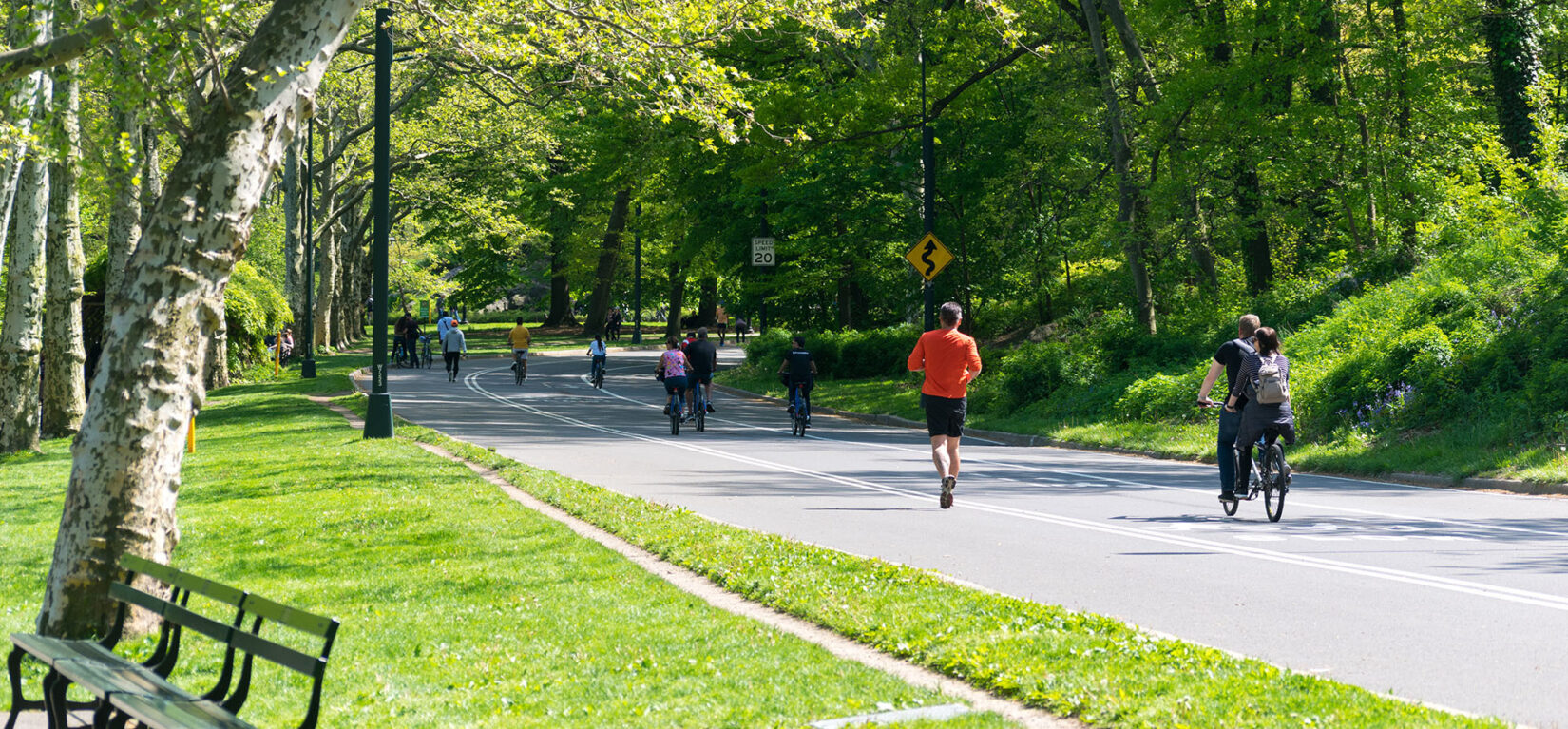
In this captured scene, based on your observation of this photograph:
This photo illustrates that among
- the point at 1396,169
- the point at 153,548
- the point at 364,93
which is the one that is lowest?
the point at 153,548

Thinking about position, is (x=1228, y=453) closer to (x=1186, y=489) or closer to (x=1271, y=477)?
(x=1271, y=477)

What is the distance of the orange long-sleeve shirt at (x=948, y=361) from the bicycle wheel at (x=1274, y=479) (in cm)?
279

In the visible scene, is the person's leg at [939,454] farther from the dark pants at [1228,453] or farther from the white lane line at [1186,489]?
the white lane line at [1186,489]

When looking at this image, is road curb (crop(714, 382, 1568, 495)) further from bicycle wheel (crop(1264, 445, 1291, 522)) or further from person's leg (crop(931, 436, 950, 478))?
person's leg (crop(931, 436, 950, 478))

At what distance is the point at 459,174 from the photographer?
49.9 meters

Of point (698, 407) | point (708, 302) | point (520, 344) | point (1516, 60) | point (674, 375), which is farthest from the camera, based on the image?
point (708, 302)

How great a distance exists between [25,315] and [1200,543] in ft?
60.1

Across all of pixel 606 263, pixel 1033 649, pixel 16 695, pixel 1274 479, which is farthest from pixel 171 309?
pixel 606 263

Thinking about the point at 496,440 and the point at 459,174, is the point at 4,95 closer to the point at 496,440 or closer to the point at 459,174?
the point at 496,440

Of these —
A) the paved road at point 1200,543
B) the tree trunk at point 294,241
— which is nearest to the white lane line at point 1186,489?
the paved road at point 1200,543

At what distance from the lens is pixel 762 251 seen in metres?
38.5

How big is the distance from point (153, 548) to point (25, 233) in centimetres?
1553

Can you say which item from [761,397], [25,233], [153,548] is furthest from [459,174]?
[153,548]

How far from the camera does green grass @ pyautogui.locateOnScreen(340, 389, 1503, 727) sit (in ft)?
18.0
